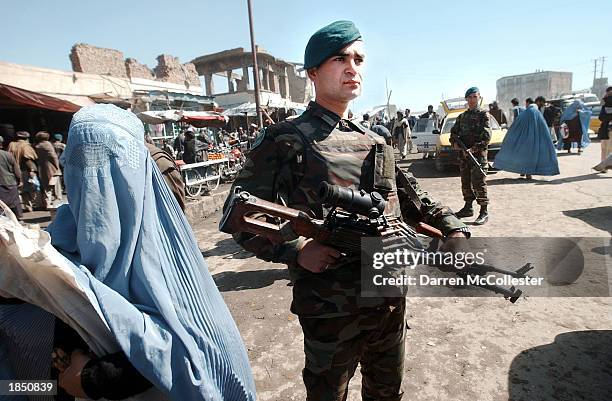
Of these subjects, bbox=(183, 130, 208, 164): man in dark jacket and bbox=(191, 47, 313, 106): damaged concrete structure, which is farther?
bbox=(191, 47, 313, 106): damaged concrete structure

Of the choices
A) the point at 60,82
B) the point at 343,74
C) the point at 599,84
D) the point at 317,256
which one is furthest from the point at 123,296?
the point at 599,84

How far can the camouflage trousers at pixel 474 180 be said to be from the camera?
207 inches

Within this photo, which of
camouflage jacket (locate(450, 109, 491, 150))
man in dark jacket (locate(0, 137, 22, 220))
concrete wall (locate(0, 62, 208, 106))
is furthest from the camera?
concrete wall (locate(0, 62, 208, 106))

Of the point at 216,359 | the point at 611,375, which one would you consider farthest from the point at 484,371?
the point at 216,359

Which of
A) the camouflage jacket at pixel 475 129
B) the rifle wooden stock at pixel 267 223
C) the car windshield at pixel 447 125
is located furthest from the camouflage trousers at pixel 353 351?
the car windshield at pixel 447 125

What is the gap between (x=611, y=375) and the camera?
7.18 feet

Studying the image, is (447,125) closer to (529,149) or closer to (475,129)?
(529,149)

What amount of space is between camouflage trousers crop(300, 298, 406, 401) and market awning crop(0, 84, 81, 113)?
9587 mm

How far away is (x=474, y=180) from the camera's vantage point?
5.34 meters

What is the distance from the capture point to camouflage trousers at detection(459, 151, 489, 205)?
5266 millimetres

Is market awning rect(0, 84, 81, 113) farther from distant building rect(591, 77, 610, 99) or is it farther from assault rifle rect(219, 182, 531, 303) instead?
distant building rect(591, 77, 610, 99)

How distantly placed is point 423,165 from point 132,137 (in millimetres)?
11548

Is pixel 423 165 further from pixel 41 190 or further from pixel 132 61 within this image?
pixel 132 61

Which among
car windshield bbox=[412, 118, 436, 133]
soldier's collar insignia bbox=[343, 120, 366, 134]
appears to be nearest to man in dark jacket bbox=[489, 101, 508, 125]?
car windshield bbox=[412, 118, 436, 133]
